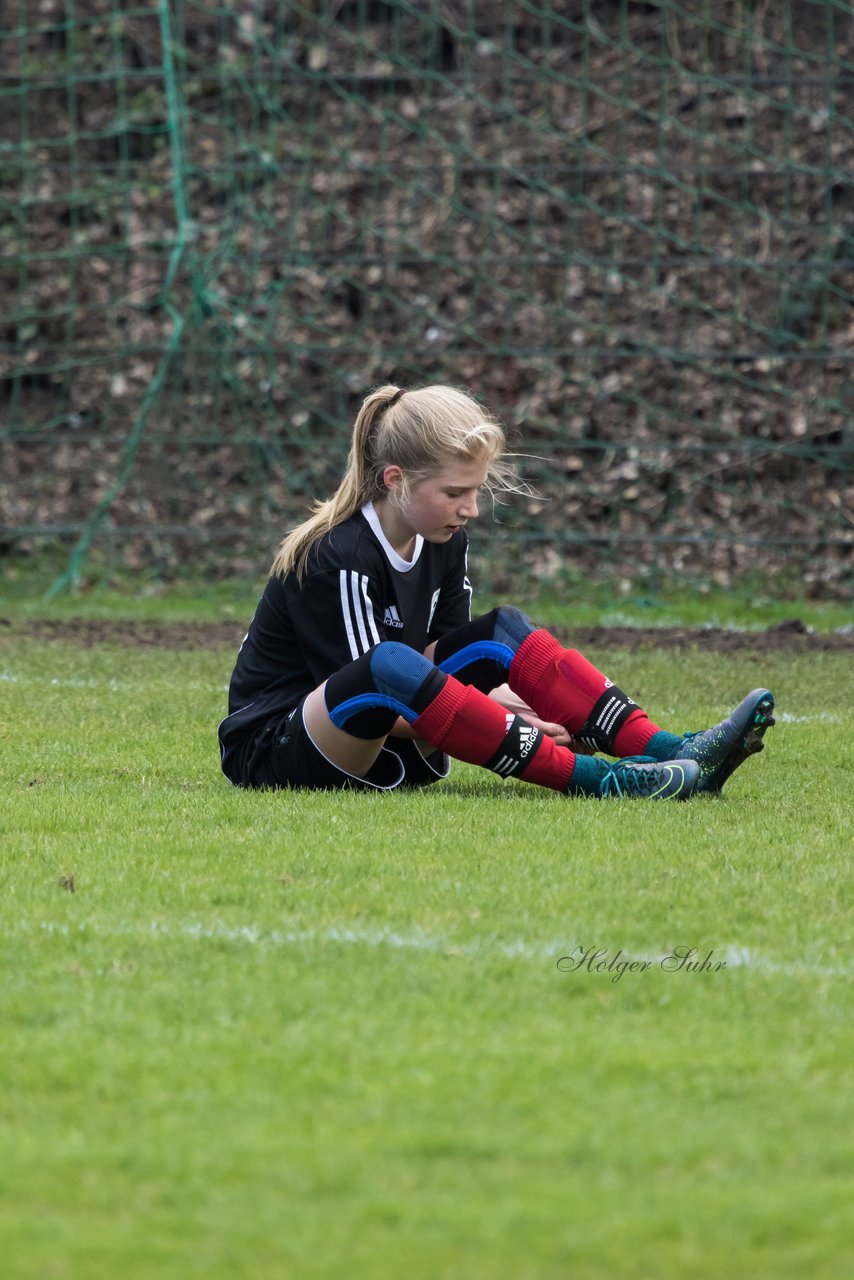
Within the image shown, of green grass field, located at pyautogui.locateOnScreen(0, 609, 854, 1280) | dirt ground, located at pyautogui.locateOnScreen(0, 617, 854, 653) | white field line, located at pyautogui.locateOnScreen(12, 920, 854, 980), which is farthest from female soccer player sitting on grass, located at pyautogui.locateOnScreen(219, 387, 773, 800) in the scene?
dirt ground, located at pyautogui.locateOnScreen(0, 617, 854, 653)

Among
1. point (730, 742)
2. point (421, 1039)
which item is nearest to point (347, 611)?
point (730, 742)

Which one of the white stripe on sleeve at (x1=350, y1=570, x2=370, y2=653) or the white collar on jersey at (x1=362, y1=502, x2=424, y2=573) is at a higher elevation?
the white collar on jersey at (x1=362, y1=502, x2=424, y2=573)

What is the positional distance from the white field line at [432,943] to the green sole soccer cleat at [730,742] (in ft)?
3.99

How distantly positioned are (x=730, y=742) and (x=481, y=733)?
0.58 metres

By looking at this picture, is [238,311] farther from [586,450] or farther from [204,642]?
[204,642]

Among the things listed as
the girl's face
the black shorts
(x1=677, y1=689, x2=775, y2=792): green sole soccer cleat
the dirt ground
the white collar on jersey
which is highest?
the girl's face

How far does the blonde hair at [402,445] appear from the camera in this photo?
408 cm

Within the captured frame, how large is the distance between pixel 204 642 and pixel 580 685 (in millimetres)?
3809

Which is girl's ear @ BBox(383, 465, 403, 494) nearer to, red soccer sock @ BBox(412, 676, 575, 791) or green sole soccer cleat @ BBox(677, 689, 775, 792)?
red soccer sock @ BBox(412, 676, 575, 791)

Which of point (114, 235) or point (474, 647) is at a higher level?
point (474, 647)

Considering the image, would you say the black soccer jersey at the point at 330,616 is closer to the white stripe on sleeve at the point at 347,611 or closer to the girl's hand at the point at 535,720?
the white stripe on sleeve at the point at 347,611

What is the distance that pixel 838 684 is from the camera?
6.33 metres

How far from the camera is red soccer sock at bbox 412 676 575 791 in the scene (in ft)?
12.6

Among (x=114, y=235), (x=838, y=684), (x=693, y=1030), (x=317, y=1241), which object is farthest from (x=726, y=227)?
(x=317, y=1241)
